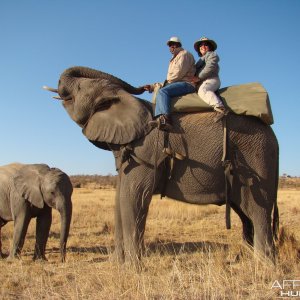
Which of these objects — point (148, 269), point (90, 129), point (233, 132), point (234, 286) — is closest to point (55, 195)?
point (90, 129)

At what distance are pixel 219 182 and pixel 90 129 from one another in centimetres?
206

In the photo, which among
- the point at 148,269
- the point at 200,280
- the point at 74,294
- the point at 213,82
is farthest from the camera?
the point at 213,82

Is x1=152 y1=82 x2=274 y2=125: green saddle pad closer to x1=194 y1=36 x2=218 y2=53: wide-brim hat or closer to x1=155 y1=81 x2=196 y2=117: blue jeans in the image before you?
x1=155 y1=81 x2=196 y2=117: blue jeans

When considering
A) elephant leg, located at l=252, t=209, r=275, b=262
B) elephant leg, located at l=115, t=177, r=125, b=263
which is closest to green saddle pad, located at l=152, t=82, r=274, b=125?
→ elephant leg, located at l=252, t=209, r=275, b=262

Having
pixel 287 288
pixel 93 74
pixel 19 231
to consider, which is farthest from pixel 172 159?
pixel 19 231

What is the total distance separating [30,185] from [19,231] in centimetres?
116

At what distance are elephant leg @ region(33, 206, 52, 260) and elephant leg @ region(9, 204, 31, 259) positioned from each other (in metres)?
0.33

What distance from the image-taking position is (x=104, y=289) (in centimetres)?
448

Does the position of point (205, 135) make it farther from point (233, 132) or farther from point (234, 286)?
point (234, 286)

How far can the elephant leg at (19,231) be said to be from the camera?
933cm

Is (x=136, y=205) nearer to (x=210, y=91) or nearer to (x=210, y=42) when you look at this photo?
(x=210, y=91)

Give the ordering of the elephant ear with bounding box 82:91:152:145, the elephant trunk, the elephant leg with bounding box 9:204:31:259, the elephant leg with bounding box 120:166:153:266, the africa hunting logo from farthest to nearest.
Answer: the elephant leg with bounding box 9:204:31:259
the elephant trunk
the elephant ear with bounding box 82:91:152:145
the elephant leg with bounding box 120:166:153:266
the africa hunting logo

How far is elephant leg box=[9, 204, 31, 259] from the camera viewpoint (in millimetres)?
9327

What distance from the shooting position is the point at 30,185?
999cm
